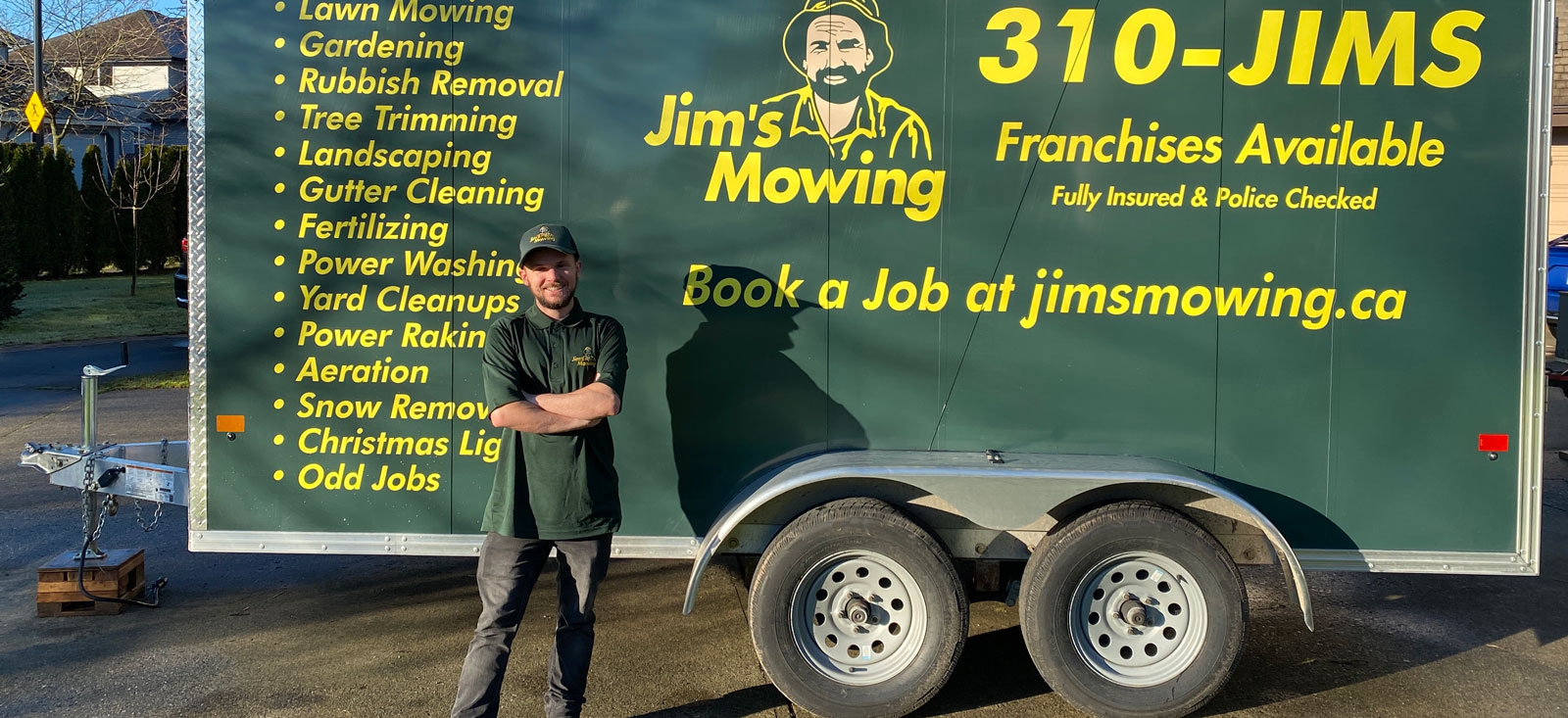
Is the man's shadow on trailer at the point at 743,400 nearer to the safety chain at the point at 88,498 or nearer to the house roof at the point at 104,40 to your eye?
the safety chain at the point at 88,498

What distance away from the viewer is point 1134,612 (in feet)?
13.4

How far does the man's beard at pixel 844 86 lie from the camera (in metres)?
4.24

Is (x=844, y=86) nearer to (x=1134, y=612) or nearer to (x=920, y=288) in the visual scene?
(x=920, y=288)

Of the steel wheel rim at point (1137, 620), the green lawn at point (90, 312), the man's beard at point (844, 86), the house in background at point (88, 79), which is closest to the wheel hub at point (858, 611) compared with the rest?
the steel wheel rim at point (1137, 620)

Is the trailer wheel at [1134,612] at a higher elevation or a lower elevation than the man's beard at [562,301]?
lower

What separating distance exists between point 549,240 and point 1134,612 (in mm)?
2513

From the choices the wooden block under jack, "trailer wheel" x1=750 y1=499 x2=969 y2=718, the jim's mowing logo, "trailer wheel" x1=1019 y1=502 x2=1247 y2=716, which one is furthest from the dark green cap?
the wooden block under jack

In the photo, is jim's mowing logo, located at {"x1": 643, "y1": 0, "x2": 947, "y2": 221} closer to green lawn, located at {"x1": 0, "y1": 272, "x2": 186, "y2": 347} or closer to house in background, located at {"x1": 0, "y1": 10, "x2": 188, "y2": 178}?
green lawn, located at {"x1": 0, "y1": 272, "x2": 186, "y2": 347}

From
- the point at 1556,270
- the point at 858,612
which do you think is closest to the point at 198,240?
the point at 858,612

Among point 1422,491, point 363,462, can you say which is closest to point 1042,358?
point 1422,491

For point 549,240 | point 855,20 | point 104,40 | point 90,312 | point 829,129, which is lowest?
point 549,240

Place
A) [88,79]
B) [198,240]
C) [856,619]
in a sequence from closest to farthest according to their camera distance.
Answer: [856,619] → [198,240] → [88,79]

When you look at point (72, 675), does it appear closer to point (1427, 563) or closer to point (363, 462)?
point (363, 462)

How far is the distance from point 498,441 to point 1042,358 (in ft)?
7.07
